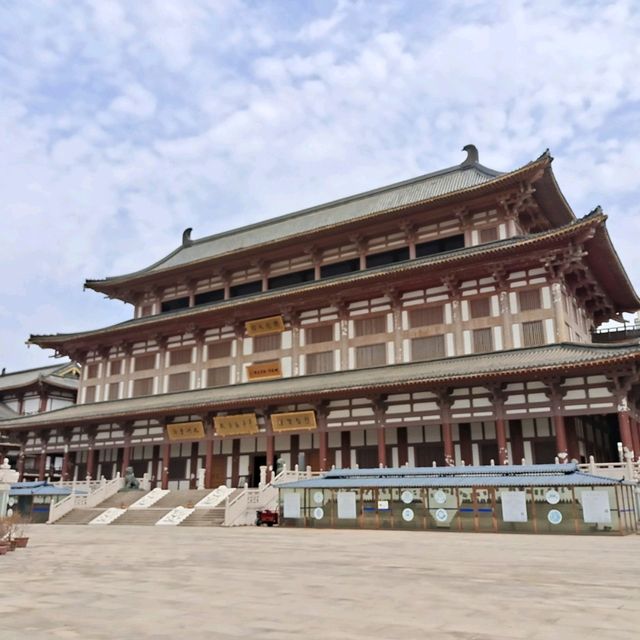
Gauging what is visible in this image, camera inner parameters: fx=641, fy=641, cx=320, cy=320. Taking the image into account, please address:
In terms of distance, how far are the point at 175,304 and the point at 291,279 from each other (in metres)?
9.19

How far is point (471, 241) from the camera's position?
106 feet

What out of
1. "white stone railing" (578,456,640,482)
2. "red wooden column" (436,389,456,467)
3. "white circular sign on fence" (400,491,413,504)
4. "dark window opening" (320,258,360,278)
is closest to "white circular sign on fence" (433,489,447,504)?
"white circular sign on fence" (400,491,413,504)

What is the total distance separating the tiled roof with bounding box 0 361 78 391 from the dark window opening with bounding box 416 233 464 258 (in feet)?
116

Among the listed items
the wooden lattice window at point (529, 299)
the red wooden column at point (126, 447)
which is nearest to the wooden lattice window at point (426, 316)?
the wooden lattice window at point (529, 299)

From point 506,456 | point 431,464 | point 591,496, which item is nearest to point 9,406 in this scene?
point 431,464

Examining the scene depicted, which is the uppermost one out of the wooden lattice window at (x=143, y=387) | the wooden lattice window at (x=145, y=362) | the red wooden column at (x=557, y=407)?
the wooden lattice window at (x=145, y=362)

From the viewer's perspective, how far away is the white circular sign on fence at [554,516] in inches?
781

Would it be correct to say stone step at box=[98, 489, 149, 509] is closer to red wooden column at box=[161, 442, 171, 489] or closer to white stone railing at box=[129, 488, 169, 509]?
white stone railing at box=[129, 488, 169, 509]

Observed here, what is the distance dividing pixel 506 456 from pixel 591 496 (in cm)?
707

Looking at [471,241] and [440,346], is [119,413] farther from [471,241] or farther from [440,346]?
[471,241]

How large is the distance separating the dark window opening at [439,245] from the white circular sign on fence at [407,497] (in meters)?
14.6

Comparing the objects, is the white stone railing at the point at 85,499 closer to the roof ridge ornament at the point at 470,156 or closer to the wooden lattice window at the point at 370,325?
the wooden lattice window at the point at 370,325

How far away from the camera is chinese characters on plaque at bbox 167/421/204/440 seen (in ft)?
115

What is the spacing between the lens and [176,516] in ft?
91.6
